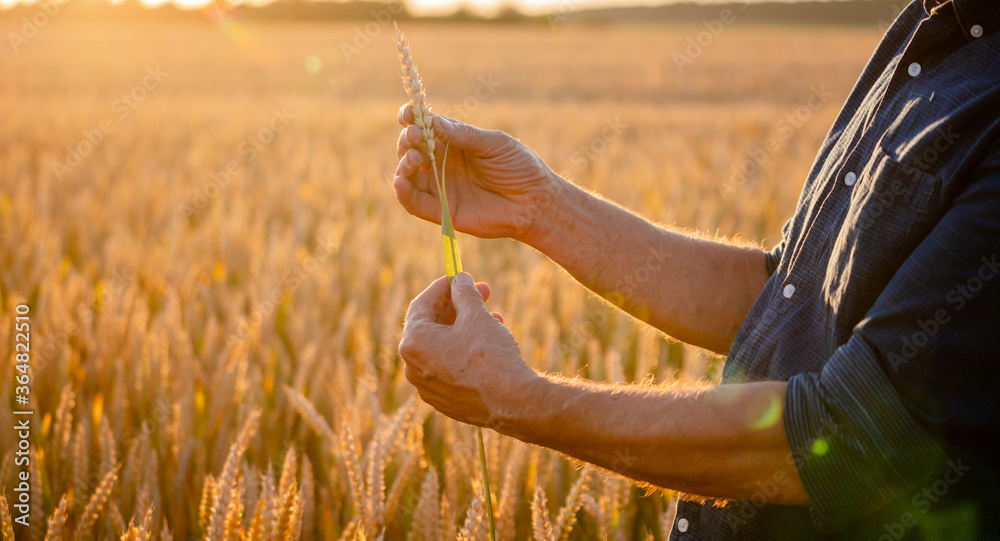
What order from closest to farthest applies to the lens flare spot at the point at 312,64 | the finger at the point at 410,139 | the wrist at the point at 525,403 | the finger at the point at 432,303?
1. the wrist at the point at 525,403
2. the finger at the point at 432,303
3. the finger at the point at 410,139
4. the lens flare spot at the point at 312,64

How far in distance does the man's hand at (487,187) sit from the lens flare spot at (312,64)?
54.1ft

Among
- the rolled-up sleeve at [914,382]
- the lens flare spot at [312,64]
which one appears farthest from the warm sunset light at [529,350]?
the lens flare spot at [312,64]

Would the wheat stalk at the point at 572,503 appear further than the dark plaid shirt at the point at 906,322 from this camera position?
Yes

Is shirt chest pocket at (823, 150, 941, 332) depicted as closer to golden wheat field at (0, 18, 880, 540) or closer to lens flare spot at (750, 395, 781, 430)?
lens flare spot at (750, 395, 781, 430)

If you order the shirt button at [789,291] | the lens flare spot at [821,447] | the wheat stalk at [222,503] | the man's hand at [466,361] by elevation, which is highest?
the shirt button at [789,291]

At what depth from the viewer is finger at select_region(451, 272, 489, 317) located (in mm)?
967

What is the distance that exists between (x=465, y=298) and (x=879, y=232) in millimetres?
538

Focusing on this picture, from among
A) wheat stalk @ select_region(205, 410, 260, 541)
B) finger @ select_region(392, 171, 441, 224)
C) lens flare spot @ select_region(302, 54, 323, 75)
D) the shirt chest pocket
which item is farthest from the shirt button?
lens flare spot @ select_region(302, 54, 323, 75)

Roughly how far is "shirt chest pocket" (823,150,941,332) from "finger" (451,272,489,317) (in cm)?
47

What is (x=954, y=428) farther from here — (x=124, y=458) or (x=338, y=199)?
(x=338, y=199)

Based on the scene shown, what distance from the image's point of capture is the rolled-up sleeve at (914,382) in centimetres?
74

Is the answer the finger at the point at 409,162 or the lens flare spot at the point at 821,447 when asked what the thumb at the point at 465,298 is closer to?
the finger at the point at 409,162

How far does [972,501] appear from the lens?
2.82 feet

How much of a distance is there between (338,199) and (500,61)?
1638 cm
